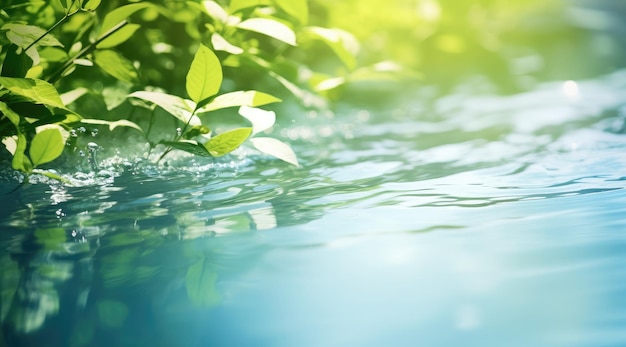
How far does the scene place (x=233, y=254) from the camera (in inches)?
24.9

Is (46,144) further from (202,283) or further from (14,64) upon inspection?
(202,283)

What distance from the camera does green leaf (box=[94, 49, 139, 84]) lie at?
3.33 ft

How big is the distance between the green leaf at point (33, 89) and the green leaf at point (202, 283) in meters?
0.34

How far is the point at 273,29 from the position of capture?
97 cm

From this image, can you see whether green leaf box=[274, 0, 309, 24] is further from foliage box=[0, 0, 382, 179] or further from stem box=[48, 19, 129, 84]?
stem box=[48, 19, 129, 84]

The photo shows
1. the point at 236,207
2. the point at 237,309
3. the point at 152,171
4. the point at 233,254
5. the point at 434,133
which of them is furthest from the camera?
the point at 434,133

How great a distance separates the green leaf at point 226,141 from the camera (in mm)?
819

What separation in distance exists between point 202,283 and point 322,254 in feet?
0.41

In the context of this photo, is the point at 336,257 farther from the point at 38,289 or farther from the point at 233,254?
the point at 38,289

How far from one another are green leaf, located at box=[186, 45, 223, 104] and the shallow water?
0.49 feet

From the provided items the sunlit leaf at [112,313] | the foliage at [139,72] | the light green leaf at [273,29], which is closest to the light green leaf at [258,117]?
the foliage at [139,72]

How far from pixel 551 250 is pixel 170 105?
1.71ft

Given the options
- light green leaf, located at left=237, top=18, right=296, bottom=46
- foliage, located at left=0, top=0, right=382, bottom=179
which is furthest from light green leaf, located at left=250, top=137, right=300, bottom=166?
light green leaf, located at left=237, top=18, right=296, bottom=46

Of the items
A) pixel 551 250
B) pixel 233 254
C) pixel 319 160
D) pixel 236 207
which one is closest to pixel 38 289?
pixel 233 254
